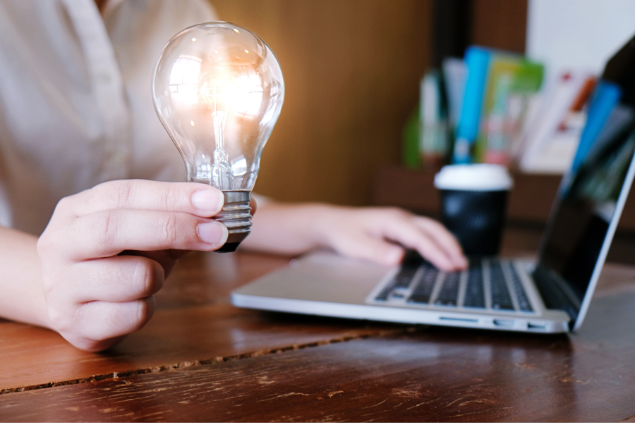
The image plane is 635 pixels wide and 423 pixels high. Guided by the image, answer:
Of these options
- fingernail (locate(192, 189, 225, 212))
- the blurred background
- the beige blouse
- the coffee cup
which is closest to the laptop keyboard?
the coffee cup

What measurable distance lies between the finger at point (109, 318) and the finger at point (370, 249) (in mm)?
344

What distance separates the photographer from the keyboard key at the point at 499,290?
1.38ft

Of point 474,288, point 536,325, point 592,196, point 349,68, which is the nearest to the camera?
point 536,325

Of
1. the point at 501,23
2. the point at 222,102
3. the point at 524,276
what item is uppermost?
the point at 501,23

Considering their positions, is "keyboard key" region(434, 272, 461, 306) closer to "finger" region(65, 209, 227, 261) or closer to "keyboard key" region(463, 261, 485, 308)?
"keyboard key" region(463, 261, 485, 308)

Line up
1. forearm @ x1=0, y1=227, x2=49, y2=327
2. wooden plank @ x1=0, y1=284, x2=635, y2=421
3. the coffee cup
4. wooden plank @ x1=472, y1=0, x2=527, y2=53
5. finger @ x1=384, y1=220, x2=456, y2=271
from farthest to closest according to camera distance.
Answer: wooden plank @ x1=472, y1=0, x2=527, y2=53, the coffee cup, finger @ x1=384, y1=220, x2=456, y2=271, forearm @ x1=0, y1=227, x2=49, y2=327, wooden plank @ x1=0, y1=284, x2=635, y2=421

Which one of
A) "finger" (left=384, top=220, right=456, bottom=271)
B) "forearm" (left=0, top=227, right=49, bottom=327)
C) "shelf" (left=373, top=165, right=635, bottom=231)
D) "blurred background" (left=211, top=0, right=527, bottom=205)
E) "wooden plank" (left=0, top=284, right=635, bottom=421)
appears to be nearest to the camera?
"wooden plank" (left=0, top=284, right=635, bottom=421)

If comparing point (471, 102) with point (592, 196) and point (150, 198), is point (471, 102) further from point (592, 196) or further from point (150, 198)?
point (150, 198)

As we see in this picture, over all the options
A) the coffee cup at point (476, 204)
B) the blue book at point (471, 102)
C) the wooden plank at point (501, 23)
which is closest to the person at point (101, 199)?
the coffee cup at point (476, 204)

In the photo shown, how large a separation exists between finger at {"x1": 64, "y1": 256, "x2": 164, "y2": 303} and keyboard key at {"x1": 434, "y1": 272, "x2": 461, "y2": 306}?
0.23 meters

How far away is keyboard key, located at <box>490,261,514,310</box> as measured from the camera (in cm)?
42

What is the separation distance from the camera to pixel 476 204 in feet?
2.42

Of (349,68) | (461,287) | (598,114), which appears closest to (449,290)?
(461,287)

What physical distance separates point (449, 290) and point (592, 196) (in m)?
0.24
